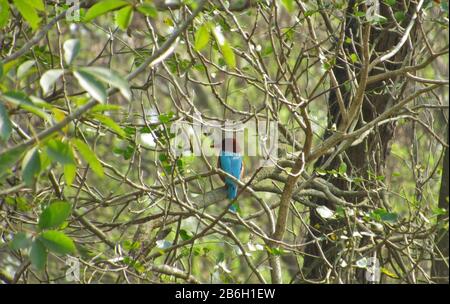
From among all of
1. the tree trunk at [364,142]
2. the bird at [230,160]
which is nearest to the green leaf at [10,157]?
the bird at [230,160]

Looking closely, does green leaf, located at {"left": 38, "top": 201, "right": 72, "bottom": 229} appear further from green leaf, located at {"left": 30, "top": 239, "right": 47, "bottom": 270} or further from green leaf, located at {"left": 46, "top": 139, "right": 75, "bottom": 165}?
green leaf, located at {"left": 46, "top": 139, "right": 75, "bottom": 165}

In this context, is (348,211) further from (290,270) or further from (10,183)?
(290,270)

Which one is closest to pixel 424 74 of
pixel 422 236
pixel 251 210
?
pixel 251 210

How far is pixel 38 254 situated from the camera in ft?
5.98


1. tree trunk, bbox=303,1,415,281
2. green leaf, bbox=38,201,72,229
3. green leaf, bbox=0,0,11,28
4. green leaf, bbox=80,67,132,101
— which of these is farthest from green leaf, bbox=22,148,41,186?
tree trunk, bbox=303,1,415,281

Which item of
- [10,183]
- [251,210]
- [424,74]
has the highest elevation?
[424,74]

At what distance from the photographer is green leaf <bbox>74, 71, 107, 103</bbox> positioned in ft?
5.37

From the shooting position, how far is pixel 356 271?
4250 millimetres

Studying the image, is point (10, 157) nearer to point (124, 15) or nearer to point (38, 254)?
point (38, 254)

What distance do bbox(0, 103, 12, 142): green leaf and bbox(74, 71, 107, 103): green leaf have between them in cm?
32

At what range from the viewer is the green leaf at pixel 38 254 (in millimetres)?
1802

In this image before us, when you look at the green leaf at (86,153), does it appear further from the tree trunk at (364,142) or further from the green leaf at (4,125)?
the tree trunk at (364,142)

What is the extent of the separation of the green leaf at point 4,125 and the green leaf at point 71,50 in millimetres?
214
